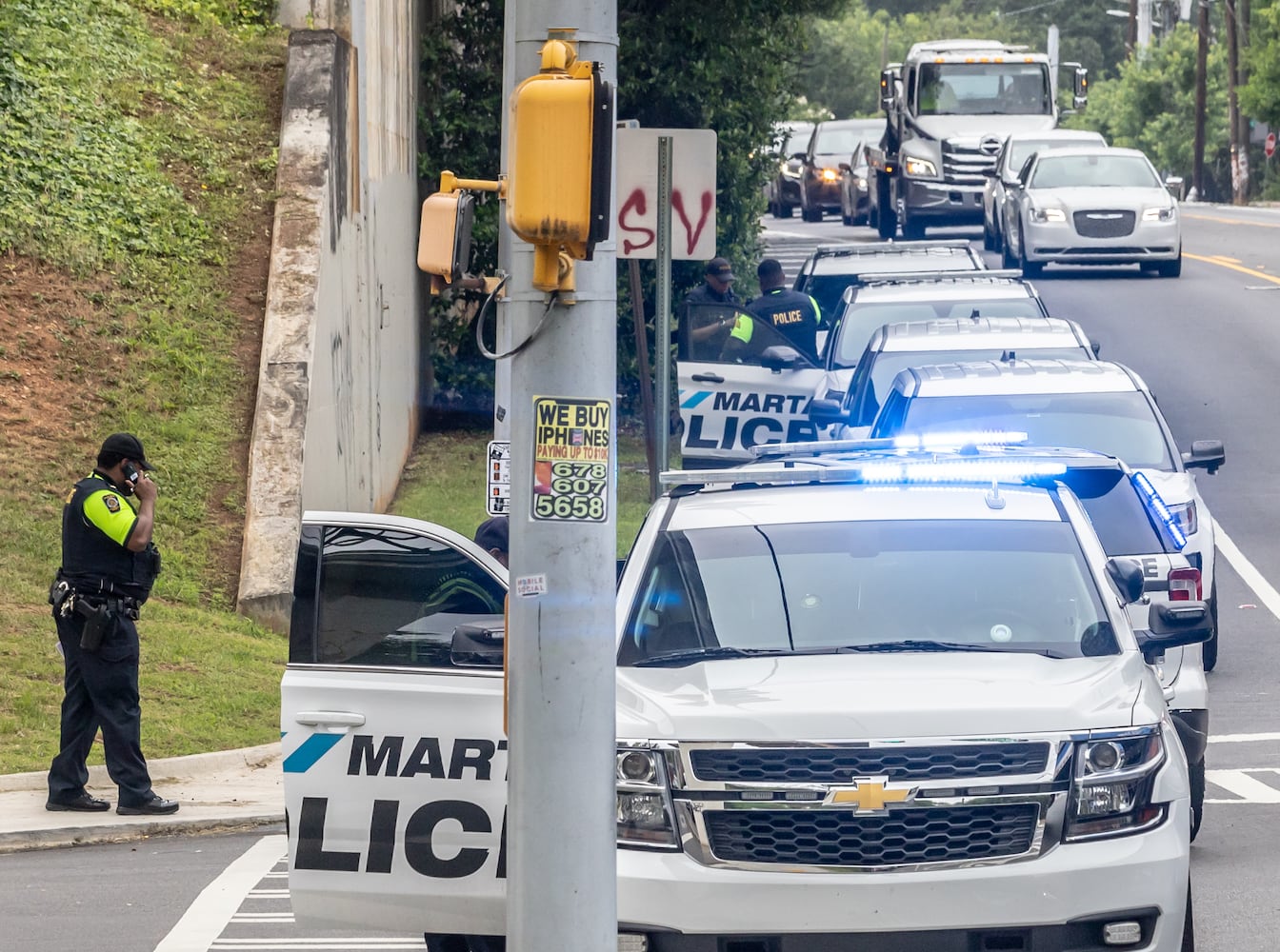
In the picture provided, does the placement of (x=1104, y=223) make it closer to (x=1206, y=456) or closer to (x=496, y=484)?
(x=1206, y=456)

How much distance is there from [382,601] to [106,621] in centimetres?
379

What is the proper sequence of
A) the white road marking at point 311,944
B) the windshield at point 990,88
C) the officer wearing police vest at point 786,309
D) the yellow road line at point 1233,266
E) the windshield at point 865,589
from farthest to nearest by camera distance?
the windshield at point 990,88
the yellow road line at point 1233,266
the officer wearing police vest at point 786,309
the white road marking at point 311,944
the windshield at point 865,589

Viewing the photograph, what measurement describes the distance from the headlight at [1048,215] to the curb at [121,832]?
793 inches

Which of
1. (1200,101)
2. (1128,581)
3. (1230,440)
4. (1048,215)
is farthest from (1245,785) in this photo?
(1200,101)

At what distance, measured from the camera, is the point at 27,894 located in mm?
8531

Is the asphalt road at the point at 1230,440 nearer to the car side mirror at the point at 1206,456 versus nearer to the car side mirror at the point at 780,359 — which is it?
the car side mirror at the point at 1206,456

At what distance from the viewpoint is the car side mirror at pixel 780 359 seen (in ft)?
49.3

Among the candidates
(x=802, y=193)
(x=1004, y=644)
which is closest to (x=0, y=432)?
(x=1004, y=644)

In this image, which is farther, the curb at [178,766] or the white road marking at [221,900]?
the curb at [178,766]

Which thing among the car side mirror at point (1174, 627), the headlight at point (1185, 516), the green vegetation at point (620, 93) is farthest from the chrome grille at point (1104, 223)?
the car side mirror at point (1174, 627)

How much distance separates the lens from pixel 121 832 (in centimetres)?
973

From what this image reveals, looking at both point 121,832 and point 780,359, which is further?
point 780,359

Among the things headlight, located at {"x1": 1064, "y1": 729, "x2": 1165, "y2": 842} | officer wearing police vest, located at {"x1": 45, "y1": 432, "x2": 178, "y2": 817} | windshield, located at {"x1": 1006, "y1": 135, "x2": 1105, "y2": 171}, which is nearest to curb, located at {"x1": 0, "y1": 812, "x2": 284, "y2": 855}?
officer wearing police vest, located at {"x1": 45, "y1": 432, "x2": 178, "y2": 817}

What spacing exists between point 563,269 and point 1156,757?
7.02ft
